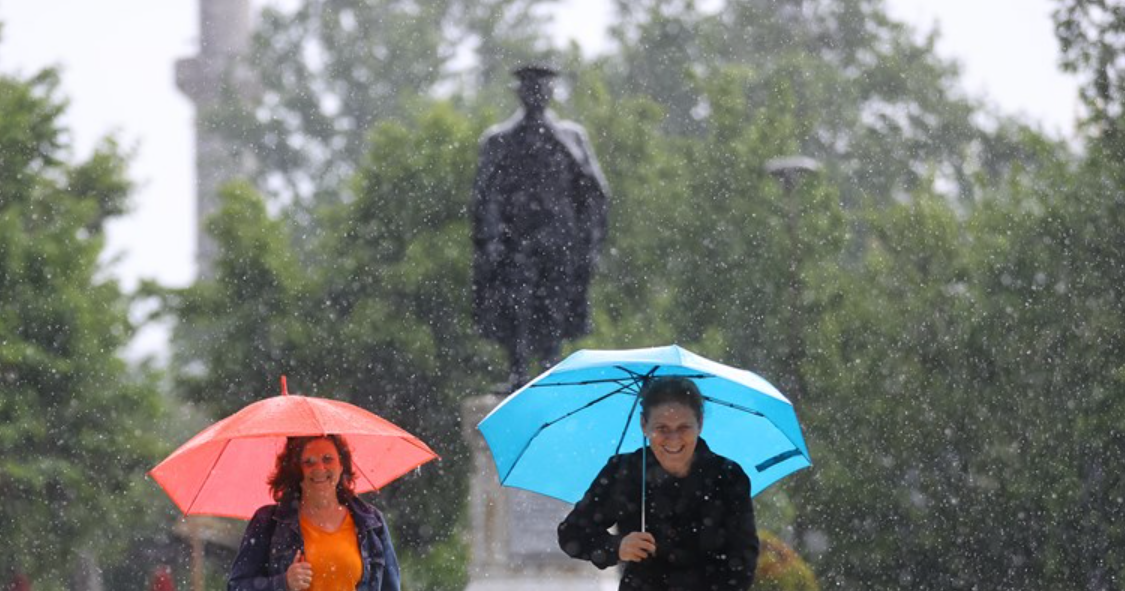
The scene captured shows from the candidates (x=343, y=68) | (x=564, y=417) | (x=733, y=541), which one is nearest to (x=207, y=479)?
(x=564, y=417)

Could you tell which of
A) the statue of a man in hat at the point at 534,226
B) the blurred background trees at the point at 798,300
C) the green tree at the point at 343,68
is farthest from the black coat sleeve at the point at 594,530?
the green tree at the point at 343,68

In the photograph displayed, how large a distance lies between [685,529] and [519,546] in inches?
319

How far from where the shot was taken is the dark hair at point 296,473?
19.0ft

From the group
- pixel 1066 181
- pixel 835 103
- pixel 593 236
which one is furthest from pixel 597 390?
pixel 835 103

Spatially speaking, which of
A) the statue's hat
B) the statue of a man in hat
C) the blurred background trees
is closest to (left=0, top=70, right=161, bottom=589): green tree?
the blurred background trees

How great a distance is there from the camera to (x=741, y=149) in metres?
32.6

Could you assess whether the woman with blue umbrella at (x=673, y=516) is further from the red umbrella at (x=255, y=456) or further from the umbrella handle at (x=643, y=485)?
the red umbrella at (x=255, y=456)

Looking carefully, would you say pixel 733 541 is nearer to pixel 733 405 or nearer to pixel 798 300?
pixel 733 405

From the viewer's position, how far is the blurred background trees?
2480cm

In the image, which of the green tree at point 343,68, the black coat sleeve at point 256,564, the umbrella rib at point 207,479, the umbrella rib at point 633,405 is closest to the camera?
the black coat sleeve at point 256,564

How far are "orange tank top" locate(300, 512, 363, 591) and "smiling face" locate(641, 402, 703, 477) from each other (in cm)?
101

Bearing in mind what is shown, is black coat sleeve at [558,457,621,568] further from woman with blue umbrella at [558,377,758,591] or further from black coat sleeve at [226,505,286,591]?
black coat sleeve at [226,505,286,591]

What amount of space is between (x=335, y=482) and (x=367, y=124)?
41.2m

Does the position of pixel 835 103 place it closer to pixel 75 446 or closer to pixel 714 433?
pixel 75 446
